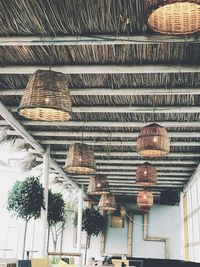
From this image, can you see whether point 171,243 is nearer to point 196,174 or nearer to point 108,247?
point 108,247

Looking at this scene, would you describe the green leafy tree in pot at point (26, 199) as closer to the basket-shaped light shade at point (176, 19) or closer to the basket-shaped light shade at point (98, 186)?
the basket-shaped light shade at point (98, 186)

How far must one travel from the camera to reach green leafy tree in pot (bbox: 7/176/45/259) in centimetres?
734

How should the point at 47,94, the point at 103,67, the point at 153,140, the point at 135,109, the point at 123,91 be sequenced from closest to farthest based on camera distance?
the point at 47,94 → the point at 153,140 → the point at 103,67 → the point at 123,91 → the point at 135,109

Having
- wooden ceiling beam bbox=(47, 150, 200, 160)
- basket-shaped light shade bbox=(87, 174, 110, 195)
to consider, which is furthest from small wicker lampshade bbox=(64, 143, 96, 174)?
wooden ceiling beam bbox=(47, 150, 200, 160)

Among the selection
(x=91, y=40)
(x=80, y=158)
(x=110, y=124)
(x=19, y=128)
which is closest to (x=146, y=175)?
(x=110, y=124)

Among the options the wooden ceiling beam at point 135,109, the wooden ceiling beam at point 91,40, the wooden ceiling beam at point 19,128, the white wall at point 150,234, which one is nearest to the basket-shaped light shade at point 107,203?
the wooden ceiling beam at point 19,128

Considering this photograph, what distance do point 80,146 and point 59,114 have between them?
1426mm

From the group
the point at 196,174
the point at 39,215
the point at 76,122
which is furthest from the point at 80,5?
the point at 196,174

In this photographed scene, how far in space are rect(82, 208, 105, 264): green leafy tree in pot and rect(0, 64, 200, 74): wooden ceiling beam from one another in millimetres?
10379

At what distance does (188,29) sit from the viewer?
2.71m

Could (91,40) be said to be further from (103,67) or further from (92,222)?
(92,222)

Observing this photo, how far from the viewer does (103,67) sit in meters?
4.76

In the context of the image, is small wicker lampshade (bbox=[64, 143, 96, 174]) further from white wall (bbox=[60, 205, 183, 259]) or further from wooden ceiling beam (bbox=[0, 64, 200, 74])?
white wall (bbox=[60, 205, 183, 259])

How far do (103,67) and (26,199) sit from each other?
3511 millimetres
